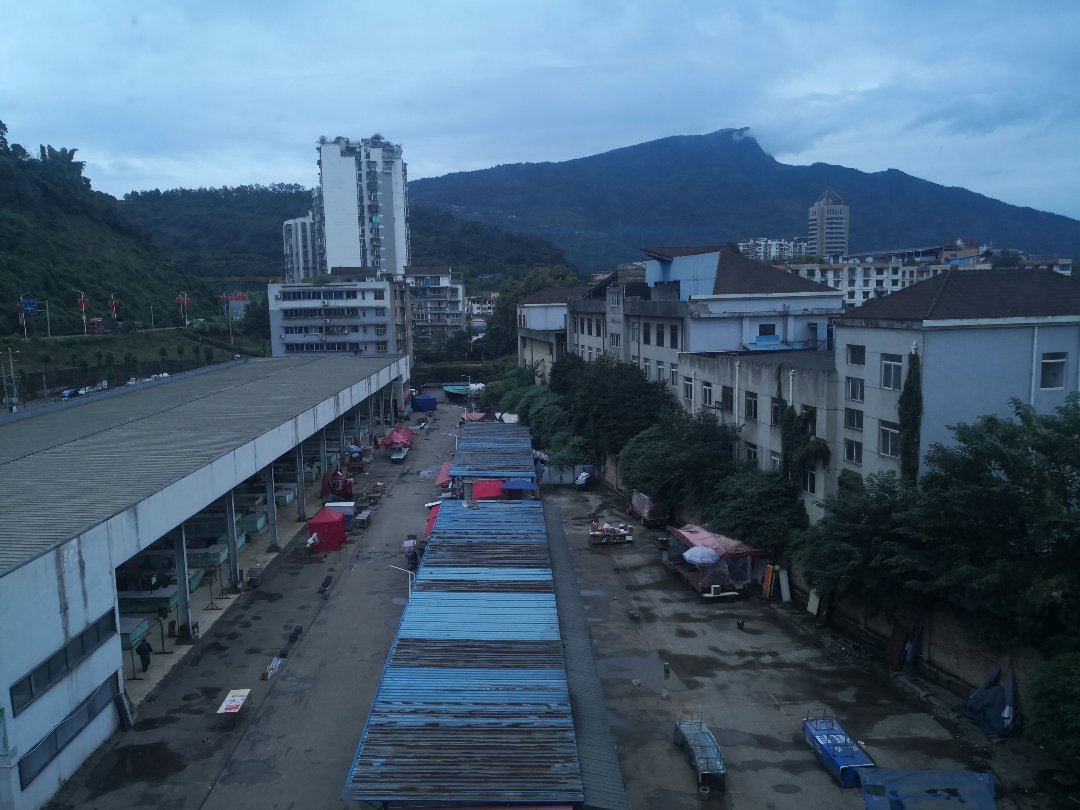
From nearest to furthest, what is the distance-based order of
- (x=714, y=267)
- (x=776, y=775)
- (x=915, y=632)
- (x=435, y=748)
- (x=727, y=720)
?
(x=435, y=748) < (x=776, y=775) < (x=727, y=720) < (x=915, y=632) < (x=714, y=267)

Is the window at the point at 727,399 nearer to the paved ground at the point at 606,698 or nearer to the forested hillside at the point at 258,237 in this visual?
the paved ground at the point at 606,698

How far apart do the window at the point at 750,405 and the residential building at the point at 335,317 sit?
32.7m

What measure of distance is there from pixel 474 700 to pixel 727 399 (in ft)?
41.2

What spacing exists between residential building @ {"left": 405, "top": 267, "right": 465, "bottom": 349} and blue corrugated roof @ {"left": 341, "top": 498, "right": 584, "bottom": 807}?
182ft

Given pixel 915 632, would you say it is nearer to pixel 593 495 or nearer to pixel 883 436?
pixel 883 436

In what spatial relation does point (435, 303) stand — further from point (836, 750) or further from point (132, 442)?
point (836, 750)

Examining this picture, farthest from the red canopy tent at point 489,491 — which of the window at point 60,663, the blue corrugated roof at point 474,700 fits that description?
the window at point 60,663

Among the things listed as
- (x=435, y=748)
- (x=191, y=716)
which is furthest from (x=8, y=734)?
(x=435, y=748)

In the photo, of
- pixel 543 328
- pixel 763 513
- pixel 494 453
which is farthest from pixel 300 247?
pixel 763 513

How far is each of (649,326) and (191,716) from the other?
18778 millimetres

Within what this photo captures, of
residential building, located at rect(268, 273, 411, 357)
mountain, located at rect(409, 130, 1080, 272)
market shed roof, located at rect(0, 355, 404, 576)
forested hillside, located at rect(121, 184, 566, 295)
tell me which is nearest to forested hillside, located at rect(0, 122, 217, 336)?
residential building, located at rect(268, 273, 411, 357)

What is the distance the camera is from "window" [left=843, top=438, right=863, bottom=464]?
14.6m

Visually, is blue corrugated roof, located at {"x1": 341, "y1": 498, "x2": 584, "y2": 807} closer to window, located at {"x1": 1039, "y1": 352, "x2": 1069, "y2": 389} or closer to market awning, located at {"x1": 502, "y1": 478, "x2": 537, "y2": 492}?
market awning, located at {"x1": 502, "y1": 478, "x2": 537, "y2": 492}

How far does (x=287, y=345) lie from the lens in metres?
48.8
